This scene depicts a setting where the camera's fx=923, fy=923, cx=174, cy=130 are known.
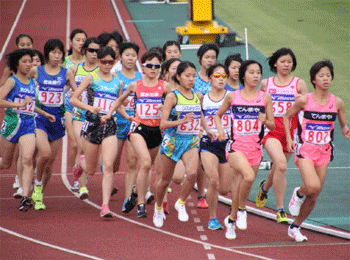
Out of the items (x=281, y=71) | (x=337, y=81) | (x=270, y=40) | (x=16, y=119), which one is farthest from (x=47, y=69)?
(x=270, y=40)

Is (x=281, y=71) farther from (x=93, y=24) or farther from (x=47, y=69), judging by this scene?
(x=93, y=24)

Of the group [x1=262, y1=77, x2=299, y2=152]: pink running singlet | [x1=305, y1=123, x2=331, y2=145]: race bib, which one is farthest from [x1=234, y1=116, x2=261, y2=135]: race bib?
[x1=262, y1=77, x2=299, y2=152]: pink running singlet

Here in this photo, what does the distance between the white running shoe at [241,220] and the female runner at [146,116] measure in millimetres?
1420

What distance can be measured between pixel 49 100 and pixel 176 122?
2645 mm

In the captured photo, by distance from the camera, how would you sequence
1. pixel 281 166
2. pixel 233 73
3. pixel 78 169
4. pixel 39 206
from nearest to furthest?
pixel 281 166 → pixel 233 73 → pixel 39 206 → pixel 78 169

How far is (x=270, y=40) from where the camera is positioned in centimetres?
2959

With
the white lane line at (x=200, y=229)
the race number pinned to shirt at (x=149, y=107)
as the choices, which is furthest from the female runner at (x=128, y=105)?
the white lane line at (x=200, y=229)

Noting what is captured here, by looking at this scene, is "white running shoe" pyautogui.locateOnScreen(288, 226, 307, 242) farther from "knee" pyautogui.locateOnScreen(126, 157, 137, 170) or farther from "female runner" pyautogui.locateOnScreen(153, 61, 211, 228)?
"knee" pyautogui.locateOnScreen(126, 157, 137, 170)

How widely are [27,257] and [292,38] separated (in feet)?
67.4

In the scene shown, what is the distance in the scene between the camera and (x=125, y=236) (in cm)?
1150

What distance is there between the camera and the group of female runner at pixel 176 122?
1100 centimetres

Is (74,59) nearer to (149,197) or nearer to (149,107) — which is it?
(149,197)

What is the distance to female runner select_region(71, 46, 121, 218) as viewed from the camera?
12.2 m

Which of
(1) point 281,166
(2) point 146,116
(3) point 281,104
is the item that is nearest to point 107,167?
(2) point 146,116
